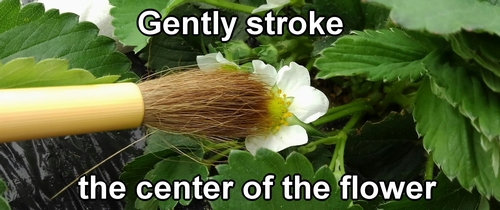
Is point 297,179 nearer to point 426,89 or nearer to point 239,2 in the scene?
point 426,89

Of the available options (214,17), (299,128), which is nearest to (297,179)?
(299,128)

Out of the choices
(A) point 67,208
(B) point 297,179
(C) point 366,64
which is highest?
(C) point 366,64

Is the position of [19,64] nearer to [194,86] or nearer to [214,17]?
[194,86]

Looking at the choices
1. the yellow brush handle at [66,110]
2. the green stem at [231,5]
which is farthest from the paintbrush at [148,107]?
the green stem at [231,5]

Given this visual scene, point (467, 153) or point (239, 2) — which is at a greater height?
point (239, 2)

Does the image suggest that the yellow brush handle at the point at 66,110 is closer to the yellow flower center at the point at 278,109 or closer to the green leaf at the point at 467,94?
the yellow flower center at the point at 278,109

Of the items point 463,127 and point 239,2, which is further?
point 239,2
